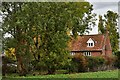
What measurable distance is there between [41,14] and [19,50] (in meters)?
1.58

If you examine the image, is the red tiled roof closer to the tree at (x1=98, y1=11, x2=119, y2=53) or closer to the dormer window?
the dormer window

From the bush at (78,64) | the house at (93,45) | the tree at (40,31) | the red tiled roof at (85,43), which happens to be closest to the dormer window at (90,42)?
the house at (93,45)

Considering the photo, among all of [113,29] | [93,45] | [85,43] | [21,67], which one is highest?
[113,29]

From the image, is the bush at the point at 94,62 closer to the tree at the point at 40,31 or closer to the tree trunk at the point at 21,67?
the tree at the point at 40,31

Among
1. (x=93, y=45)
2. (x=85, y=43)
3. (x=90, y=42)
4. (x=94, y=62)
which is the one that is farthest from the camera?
(x=85, y=43)

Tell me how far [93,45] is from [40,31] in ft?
39.8

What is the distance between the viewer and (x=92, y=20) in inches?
712

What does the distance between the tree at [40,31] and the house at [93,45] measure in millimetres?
9992

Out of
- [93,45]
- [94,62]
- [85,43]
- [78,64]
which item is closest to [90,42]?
[93,45]

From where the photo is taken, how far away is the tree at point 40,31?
11180mm

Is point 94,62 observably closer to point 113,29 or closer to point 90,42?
point 90,42

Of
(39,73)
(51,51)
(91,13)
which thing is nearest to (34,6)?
(51,51)

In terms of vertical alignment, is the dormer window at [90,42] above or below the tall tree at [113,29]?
below

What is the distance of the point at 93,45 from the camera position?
23734 mm
